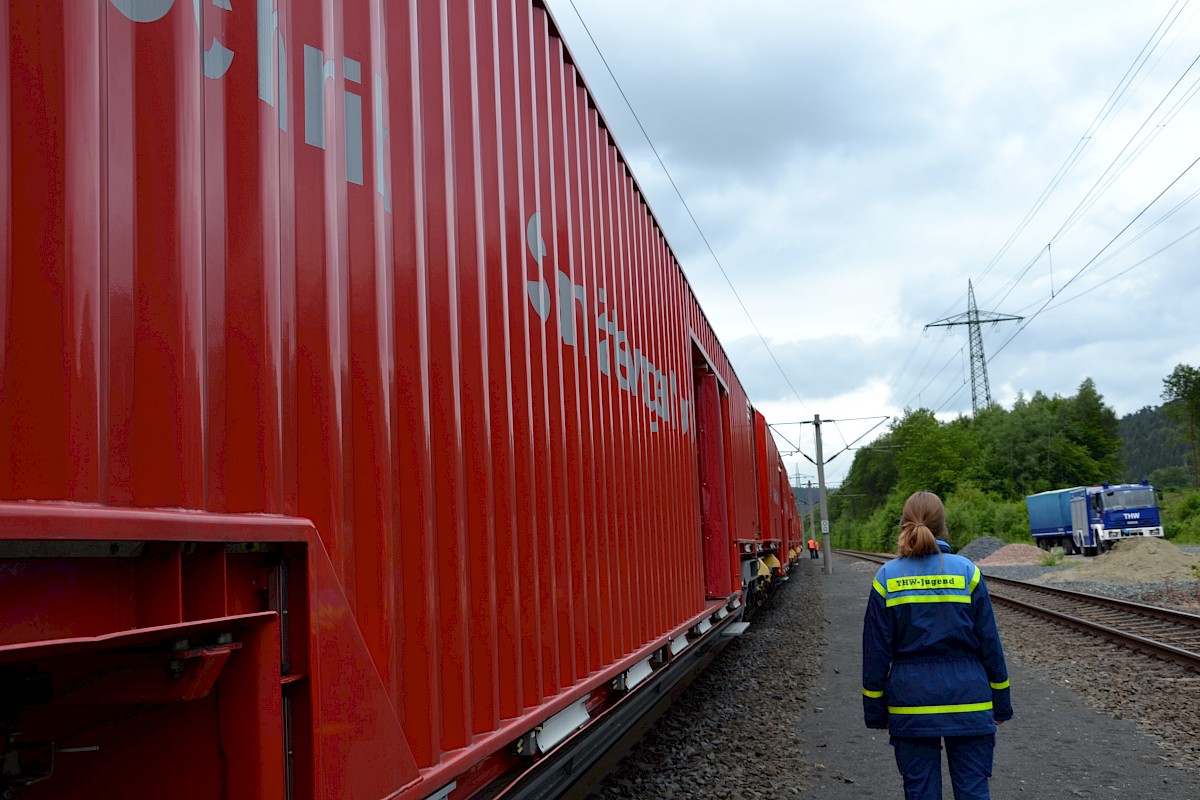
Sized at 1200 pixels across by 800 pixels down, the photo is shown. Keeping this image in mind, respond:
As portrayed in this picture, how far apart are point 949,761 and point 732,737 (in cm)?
387

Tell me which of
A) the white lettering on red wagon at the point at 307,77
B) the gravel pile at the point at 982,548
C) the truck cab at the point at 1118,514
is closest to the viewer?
the white lettering on red wagon at the point at 307,77

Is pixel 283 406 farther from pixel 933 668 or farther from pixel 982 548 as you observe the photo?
pixel 982 548

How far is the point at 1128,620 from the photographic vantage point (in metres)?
13.5

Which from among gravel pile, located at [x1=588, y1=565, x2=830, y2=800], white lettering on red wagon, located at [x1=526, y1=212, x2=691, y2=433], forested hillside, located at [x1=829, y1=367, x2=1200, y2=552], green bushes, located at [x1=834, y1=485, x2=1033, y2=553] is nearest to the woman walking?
white lettering on red wagon, located at [x1=526, y1=212, x2=691, y2=433]

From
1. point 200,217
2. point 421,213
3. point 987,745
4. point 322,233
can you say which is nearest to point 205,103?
point 200,217

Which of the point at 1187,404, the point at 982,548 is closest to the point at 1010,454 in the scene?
the point at 1187,404

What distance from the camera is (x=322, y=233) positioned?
2293 mm

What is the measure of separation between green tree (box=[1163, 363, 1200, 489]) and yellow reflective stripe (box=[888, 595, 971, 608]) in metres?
69.3

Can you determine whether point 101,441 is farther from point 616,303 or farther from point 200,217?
point 616,303

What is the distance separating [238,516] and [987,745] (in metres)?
3.12

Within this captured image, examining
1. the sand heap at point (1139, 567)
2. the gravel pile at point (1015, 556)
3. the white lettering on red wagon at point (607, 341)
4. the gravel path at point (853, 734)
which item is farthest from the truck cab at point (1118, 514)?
the white lettering on red wagon at point (607, 341)

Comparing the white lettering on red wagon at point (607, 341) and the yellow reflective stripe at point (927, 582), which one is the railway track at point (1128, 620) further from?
the yellow reflective stripe at point (927, 582)

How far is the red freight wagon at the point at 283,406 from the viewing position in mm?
1478

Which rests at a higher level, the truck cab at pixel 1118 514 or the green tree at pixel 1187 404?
the green tree at pixel 1187 404
